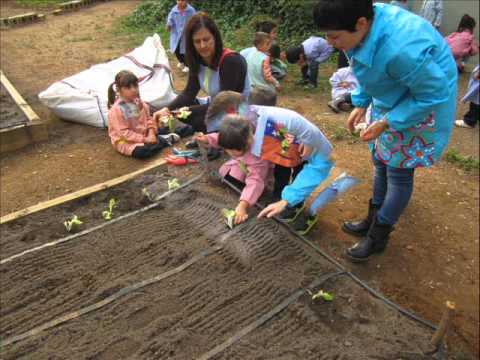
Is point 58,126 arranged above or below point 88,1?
below

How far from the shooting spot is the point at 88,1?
11.2 meters

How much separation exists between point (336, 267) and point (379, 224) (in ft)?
1.17

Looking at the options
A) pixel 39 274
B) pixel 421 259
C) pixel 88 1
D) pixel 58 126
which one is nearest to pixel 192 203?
pixel 39 274

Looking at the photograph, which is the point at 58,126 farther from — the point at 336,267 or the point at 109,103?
the point at 336,267

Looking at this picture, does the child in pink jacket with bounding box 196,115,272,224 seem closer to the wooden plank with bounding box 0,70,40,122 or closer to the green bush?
the wooden plank with bounding box 0,70,40,122

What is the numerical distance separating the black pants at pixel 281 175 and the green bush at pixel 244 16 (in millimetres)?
4928

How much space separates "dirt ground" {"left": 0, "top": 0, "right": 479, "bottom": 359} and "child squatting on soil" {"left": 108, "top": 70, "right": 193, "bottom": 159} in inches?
6.1

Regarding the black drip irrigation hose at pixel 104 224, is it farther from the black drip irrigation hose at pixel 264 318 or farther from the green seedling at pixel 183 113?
the black drip irrigation hose at pixel 264 318

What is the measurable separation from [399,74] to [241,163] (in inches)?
50.3

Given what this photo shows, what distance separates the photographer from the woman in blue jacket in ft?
5.62

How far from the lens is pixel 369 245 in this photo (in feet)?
8.40

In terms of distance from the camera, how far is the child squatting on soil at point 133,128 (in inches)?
157

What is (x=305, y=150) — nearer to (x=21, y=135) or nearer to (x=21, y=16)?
(x=21, y=135)

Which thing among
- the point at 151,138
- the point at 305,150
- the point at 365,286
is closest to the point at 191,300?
the point at 365,286
